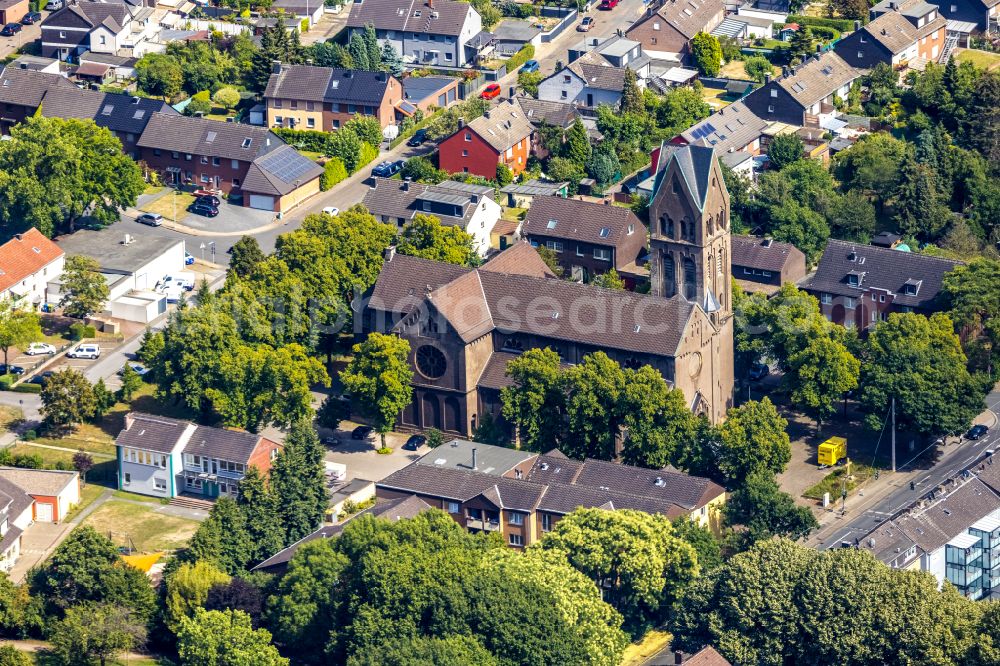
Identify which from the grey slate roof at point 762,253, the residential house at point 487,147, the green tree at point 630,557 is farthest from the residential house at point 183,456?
the residential house at point 487,147

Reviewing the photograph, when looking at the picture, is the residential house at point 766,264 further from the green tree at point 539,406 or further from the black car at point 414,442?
the black car at point 414,442

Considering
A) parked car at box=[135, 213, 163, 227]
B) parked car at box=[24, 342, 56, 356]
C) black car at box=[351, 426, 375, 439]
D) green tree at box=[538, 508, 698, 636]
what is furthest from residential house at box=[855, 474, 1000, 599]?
parked car at box=[135, 213, 163, 227]

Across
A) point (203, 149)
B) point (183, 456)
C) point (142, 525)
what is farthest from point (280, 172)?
point (142, 525)

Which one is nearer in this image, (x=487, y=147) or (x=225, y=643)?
(x=225, y=643)

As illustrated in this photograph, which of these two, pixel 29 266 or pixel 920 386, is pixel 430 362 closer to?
pixel 920 386

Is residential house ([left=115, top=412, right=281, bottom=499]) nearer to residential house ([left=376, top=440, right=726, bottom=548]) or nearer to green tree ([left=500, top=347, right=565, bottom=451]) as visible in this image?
residential house ([left=376, top=440, right=726, bottom=548])

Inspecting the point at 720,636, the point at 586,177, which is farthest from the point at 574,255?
the point at 720,636
